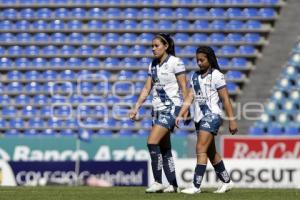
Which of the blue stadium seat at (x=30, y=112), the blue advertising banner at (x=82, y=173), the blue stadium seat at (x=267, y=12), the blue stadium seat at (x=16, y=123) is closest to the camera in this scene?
the blue advertising banner at (x=82, y=173)

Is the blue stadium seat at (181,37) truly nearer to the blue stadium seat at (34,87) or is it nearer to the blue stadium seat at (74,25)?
the blue stadium seat at (74,25)

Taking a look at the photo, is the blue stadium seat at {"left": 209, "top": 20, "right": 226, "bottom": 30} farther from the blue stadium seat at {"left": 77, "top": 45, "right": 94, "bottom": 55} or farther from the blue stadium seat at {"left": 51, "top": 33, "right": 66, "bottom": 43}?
the blue stadium seat at {"left": 51, "top": 33, "right": 66, "bottom": 43}

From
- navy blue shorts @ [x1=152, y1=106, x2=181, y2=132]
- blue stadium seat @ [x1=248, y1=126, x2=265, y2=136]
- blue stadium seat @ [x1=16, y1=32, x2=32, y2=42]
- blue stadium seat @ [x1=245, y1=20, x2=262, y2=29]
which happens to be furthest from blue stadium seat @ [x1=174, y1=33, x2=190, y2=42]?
navy blue shorts @ [x1=152, y1=106, x2=181, y2=132]

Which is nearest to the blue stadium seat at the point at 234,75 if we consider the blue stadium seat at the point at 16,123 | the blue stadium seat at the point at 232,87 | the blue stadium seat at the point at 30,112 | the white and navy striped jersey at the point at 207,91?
the blue stadium seat at the point at 232,87

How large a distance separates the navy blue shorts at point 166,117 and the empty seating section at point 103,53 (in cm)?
1106

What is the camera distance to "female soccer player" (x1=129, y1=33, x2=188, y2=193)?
→ 988cm

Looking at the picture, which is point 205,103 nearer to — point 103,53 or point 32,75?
point 103,53

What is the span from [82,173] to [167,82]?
7667mm

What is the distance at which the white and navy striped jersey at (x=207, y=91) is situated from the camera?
31.9ft

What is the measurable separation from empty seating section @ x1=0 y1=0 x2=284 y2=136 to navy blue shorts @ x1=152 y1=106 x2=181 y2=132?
11058 mm

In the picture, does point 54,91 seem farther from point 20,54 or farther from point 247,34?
point 247,34

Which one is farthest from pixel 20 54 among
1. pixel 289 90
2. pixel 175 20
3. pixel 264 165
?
pixel 264 165

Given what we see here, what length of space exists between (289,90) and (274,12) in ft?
8.15

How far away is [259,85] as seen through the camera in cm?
2170
